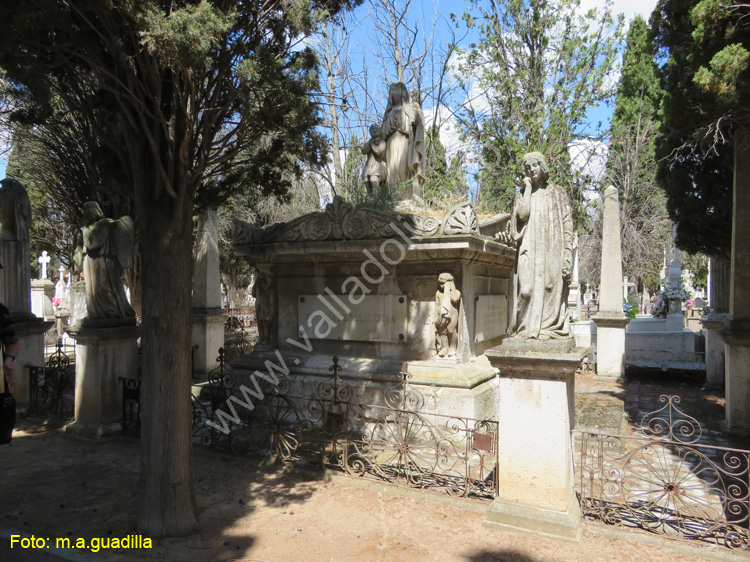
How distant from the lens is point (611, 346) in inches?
470

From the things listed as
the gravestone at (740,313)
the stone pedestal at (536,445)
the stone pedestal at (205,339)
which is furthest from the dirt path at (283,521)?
the stone pedestal at (205,339)

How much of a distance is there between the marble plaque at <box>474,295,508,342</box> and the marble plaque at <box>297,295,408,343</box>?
1183mm

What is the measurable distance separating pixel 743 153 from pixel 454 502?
654cm

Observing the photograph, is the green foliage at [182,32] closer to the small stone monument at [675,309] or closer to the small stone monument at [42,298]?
the small stone monument at [675,309]

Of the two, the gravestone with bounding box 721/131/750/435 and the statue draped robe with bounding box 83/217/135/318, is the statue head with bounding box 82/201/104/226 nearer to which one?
the statue draped robe with bounding box 83/217/135/318

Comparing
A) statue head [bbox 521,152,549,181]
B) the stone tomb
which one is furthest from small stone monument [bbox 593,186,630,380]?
statue head [bbox 521,152,549,181]

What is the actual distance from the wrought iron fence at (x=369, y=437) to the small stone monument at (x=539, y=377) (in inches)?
15.9

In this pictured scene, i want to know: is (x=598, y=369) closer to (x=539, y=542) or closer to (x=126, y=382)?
(x=539, y=542)

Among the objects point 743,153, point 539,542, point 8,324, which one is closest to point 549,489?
point 539,542

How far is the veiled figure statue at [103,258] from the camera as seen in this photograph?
709 centimetres

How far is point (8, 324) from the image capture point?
4305 mm

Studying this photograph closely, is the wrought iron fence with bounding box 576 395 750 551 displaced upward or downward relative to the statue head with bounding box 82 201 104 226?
downward

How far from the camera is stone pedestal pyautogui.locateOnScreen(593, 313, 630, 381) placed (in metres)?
11.8

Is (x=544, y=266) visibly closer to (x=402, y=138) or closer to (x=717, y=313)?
(x=402, y=138)
